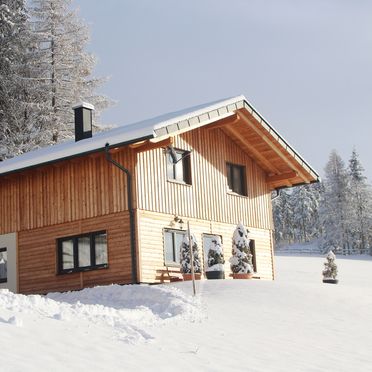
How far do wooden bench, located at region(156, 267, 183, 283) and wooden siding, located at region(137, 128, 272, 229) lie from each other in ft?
5.80

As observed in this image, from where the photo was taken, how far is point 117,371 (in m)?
7.62

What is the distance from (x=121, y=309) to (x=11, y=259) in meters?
9.09

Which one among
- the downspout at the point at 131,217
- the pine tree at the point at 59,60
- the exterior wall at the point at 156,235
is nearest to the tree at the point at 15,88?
the pine tree at the point at 59,60

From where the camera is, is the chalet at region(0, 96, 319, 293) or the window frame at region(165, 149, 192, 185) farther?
the window frame at region(165, 149, 192, 185)

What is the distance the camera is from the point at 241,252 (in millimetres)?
19891

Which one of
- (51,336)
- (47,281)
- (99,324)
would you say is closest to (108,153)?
(47,281)

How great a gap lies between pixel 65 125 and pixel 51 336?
25.8 metres

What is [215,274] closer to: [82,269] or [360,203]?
[82,269]

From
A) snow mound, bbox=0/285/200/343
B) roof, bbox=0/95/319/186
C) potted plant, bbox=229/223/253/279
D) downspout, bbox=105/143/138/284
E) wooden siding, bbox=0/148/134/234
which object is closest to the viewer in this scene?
snow mound, bbox=0/285/200/343

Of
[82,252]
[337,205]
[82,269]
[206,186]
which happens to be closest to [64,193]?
[82,252]

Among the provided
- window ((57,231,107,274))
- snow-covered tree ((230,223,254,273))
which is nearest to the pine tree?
window ((57,231,107,274))

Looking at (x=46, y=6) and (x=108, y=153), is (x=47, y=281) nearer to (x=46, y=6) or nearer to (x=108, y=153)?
(x=108, y=153)

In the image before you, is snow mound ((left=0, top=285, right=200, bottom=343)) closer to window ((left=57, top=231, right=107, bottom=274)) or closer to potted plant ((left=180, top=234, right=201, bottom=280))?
window ((left=57, top=231, right=107, bottom=274))

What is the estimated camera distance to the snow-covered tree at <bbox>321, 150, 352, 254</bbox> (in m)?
75.4
